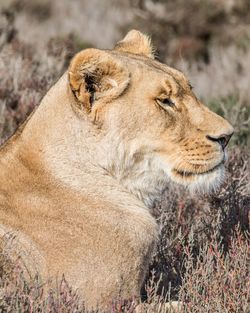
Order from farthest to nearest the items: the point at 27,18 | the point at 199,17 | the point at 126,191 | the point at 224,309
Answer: the point at 27,18 → the point at 199,17 → the point at 126,191 → the point at 224,309

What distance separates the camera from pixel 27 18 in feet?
59.0

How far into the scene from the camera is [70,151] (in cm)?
434

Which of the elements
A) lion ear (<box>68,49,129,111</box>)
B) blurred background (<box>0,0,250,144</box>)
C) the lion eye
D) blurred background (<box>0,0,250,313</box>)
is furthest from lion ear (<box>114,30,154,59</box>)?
blurred background (<box>0,0,250,144</box>)

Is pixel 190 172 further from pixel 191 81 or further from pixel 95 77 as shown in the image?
pixel 191 81

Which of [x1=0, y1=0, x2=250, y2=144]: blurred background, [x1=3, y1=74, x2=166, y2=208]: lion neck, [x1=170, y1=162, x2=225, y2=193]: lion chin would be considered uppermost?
[x1=3, y1=74, x2=166, y2=208]: lion neck

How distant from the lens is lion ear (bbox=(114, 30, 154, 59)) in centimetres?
507

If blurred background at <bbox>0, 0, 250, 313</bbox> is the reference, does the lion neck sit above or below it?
above

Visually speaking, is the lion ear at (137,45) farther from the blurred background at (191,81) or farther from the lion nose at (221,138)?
the blurred background at (191,81)

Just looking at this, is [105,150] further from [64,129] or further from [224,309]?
[224,309]

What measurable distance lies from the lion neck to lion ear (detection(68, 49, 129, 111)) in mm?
80

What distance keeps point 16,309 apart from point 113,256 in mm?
621

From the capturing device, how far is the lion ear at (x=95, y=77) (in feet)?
13.9

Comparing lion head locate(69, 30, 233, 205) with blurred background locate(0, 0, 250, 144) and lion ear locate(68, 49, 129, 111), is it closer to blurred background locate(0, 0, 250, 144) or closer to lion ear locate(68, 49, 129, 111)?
lion ear locate(68, 49, 129, 111)

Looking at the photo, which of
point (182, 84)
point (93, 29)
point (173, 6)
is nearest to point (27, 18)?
point (93, 29)
